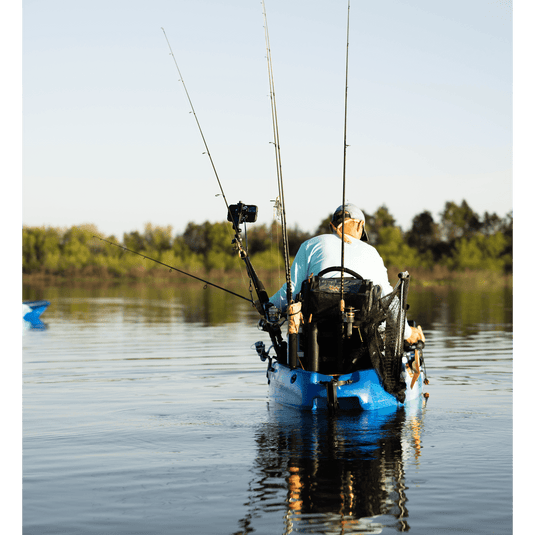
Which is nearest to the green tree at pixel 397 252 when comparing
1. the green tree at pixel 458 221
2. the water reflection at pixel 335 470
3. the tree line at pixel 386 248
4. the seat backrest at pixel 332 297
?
the tree line at pixel 386 248

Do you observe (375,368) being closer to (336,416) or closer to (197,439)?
(336,416)

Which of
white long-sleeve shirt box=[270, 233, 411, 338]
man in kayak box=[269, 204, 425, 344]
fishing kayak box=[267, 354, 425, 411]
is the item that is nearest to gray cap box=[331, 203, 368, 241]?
man in kayak box=[269, 204, 425, 344]

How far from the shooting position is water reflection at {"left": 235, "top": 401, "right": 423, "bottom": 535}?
4.70 metres

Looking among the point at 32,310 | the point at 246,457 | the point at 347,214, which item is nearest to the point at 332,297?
the point at 347,214

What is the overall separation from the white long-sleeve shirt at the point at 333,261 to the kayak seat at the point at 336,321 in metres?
0.22

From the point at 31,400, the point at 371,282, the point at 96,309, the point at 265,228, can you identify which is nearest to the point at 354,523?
the point at 371,282

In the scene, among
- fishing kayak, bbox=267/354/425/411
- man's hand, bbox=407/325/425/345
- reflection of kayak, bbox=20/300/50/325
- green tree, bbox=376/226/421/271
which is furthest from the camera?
green tree, bbox=376/226/421/271

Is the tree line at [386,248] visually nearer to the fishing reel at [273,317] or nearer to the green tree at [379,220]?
the green tree at [379,220]

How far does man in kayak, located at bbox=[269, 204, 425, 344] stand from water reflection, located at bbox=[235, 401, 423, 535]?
1162mm

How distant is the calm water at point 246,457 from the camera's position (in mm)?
4754

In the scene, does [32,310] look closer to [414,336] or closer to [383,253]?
[414,336]

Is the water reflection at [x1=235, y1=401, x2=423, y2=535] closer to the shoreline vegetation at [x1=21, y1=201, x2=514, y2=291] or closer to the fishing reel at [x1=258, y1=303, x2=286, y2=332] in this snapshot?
the fishing reel at [x1=258, y1=303, x2=286, y2=332]

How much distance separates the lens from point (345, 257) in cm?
791

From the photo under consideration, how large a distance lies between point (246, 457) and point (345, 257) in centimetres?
246
